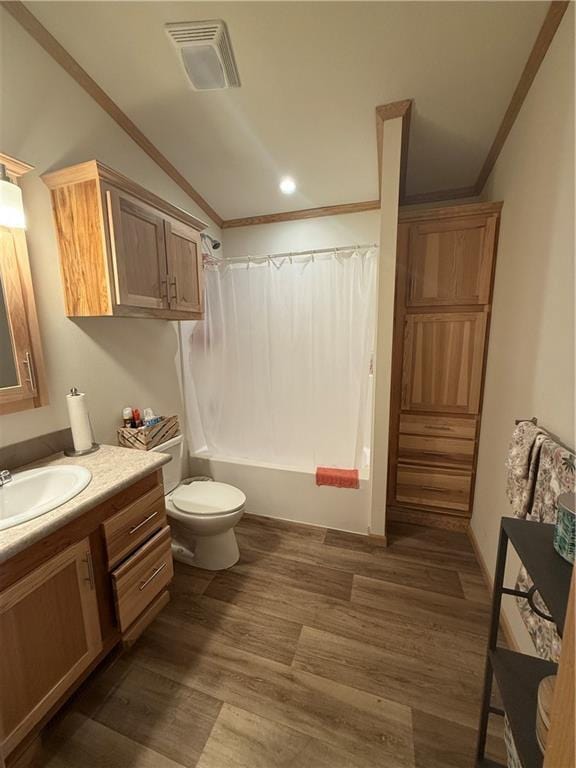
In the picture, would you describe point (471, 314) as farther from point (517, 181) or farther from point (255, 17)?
point (255, 17)

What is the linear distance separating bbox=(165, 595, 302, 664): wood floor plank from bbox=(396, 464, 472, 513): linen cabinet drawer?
3.91 feet

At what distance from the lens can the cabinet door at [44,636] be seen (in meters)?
0.89

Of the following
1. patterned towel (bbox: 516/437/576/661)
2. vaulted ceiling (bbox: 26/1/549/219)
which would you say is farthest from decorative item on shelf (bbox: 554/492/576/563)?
vaulted ceiling (bbox: 26/1/549/219)

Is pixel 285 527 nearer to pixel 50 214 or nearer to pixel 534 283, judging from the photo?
pixel 534 283

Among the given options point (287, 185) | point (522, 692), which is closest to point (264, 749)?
point (522, 692)

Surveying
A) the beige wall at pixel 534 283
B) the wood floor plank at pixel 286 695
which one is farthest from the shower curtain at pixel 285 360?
the wood floor plank at pixel 286 695

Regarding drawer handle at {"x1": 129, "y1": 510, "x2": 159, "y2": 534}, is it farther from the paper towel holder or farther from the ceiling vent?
the ceiling vent

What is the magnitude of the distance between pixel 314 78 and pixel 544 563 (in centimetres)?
212

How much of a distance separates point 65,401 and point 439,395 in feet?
7.33

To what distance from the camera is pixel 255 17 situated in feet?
4.07

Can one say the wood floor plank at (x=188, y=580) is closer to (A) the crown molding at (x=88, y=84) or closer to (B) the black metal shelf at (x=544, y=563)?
(B) the black metal shelf at (x=544, y=563)

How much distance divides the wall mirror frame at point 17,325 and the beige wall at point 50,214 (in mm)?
68

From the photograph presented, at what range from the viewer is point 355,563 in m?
1.89

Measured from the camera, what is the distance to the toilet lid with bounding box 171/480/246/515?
1.75 m
